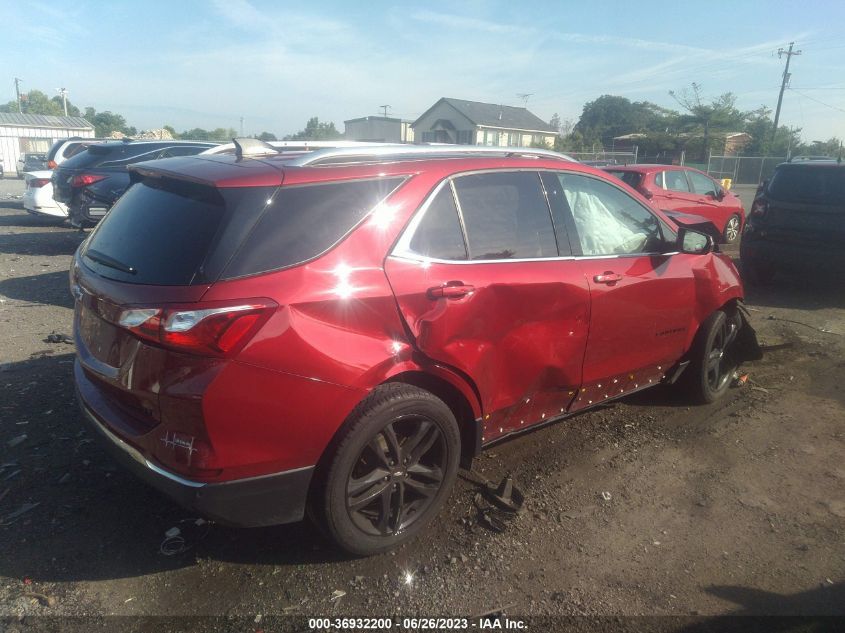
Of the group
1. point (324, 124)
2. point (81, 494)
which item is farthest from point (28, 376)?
point (324, 124)

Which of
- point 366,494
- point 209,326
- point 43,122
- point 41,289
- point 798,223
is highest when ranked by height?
point 43,122

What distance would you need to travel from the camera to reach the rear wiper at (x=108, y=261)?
2.65 metres

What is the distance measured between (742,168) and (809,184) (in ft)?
120

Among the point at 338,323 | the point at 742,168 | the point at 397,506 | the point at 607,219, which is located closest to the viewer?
the point at 338,323

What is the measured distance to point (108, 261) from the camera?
111 inches

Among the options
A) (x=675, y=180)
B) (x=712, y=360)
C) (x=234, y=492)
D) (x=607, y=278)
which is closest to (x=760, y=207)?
(x=675, y=180)

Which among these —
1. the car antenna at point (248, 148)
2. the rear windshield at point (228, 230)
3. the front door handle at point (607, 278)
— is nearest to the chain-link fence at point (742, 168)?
the front door handle at point (607, 278)

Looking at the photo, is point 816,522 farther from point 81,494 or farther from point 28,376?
point 28,376

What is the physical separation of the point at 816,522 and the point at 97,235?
13.3ft

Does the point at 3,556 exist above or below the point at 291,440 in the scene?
below

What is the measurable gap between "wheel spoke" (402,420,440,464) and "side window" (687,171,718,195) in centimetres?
1058

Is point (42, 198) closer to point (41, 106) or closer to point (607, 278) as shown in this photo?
point (607, 278)

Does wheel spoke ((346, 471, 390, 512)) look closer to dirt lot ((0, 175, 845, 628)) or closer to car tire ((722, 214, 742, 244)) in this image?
dirt lot ((0, 175, 845, 628))

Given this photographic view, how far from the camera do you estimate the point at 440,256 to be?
2.98 meters
